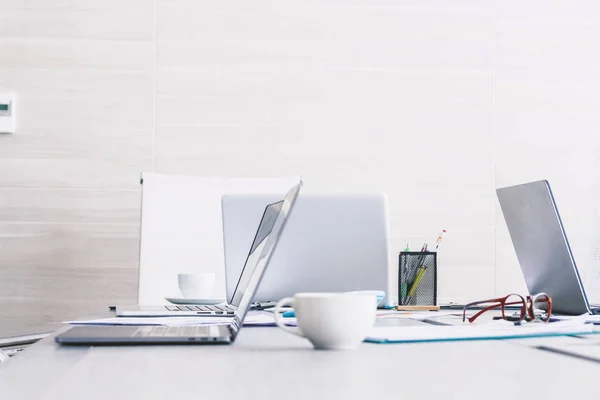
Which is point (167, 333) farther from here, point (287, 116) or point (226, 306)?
point (287, 116)

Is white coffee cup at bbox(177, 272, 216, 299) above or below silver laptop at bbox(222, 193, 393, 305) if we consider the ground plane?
below

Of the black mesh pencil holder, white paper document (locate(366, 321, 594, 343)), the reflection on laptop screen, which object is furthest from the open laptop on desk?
the black mesh pencil holder

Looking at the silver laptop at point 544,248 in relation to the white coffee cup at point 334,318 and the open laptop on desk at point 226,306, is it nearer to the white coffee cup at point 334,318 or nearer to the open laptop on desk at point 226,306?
the open laptop on desk at point 226,306

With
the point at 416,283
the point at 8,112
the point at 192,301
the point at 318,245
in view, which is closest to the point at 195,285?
the point at 192,301

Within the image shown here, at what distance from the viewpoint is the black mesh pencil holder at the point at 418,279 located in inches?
87.4

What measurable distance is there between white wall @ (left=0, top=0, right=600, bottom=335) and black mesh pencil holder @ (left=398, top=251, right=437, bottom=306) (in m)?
0.83

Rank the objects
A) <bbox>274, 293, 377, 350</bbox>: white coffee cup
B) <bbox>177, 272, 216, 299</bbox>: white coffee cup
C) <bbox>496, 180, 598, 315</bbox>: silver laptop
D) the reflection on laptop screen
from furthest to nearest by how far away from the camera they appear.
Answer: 1. <bbox>177, 272, 216, 299</bbox>: white coffee cup
2. <bbox>496, 180, 598, 315</bbox>: silver laptop
3. the reflection on laptop screen
4. <bbox>274, 293, 377, 350</bbox>: white coffee cup

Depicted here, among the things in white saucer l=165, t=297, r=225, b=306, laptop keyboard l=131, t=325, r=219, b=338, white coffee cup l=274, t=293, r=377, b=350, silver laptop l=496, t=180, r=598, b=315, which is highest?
silver laptop l=496, t=180, r=598, b=315

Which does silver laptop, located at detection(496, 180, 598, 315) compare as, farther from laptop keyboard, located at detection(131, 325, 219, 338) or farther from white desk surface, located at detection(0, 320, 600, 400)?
laptop keyboard, located at detection(131, 325, 219, 338)

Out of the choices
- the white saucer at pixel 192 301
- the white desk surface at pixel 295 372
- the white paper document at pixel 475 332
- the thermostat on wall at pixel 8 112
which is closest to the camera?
the white desk surface at pixel 295 372

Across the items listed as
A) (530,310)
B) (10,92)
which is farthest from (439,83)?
(530,310)

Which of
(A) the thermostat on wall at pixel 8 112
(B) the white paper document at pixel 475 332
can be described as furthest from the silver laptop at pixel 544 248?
(A) the thermostat on wall at pixel 8 112

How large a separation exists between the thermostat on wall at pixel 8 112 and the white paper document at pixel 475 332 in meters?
2.35

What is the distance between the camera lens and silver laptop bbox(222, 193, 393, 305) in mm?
1826
